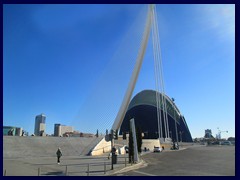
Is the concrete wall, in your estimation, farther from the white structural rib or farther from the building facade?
the building facade

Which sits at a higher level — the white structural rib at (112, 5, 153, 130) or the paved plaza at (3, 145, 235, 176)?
the white structural rib at (112, 5, 153, 130)

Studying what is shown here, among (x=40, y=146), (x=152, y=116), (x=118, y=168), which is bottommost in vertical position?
(x=40, y=146)

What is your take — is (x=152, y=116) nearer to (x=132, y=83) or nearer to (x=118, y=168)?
(x=132, y=83)

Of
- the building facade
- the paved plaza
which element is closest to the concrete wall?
the paved plaza

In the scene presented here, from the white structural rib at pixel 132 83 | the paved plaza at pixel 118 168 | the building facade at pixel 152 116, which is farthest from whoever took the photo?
the building facade at pixel 152 116

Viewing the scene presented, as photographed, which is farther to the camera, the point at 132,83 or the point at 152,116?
the point at 152,116

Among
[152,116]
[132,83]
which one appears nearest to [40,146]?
[132,83]

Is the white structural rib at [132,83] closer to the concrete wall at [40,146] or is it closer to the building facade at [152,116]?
the concrete wall at [40,146]

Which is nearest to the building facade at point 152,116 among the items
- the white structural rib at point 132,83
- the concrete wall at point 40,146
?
the concrete wall at point 40,146

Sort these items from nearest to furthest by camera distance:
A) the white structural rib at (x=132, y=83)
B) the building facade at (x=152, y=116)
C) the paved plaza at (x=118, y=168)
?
the paved plaza at (x=118, y=168) → the white structural rib at (x=132, y=83) → the building facade at (x=152, y=116)

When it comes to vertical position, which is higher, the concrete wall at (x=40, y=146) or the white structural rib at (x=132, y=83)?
the white structural rib at (x=132, y=83)

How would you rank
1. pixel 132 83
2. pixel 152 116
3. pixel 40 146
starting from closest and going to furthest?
pixel 132 83
pixel 40 146
pixel 152 116

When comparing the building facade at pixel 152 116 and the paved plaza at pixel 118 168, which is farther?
the building facade at pixel 152 116

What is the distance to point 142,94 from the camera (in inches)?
4178
